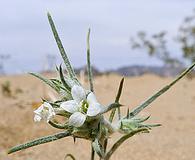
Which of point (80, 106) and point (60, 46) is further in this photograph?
point (60, 46)

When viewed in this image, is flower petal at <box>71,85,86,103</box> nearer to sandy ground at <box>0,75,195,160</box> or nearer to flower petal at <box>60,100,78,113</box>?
flower petal at <box>60,100,78,113</box>

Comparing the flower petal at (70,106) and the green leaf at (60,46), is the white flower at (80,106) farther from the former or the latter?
the green leaf at (60,46)

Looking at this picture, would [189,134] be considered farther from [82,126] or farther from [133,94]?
[133,94]

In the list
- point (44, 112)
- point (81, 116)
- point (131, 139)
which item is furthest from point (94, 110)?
point (131, 139)

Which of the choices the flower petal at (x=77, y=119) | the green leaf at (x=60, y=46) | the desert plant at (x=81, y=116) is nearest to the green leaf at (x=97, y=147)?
the desert plant at (x=81, y=116)

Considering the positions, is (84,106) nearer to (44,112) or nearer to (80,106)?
(80,106)

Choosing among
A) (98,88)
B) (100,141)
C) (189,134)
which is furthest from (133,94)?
(100,141)
